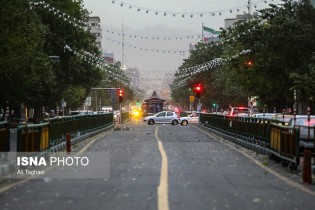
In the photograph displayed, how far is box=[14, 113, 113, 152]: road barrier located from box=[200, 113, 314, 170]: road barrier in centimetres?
706

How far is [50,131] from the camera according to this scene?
22078mm

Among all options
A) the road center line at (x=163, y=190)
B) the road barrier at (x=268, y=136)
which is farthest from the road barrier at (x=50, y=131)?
the road barrier at (x=268, y=136)

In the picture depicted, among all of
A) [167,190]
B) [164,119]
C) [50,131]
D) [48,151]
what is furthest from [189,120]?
[167,190]

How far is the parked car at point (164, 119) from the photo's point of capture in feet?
238

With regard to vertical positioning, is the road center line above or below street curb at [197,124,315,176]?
below

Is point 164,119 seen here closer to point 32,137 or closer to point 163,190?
point 32,137

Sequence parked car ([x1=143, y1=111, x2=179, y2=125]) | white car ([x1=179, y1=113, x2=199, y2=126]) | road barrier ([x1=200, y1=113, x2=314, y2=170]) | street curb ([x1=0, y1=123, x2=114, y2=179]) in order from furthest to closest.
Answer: parked car ([x1=143, y1=111, x2=179, y2=125]), white car ([x1=179, y1=113, x2=199, y2=126]), road barrier ([x1=200, y1=113, x2=314, y2=170]), street curb ([x1=0, y1=123, x2=114, y2=179])

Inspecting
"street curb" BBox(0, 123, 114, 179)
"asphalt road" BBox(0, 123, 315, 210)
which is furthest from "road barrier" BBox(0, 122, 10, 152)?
"asphalt road" BBox(0, 123, 315, 210)

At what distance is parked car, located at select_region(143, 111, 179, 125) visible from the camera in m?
72.5

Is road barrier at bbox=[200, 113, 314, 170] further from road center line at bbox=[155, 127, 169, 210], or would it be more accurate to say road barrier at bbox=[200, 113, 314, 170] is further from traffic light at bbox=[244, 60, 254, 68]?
traffic light at bbox=[244, 60, 254, 68]

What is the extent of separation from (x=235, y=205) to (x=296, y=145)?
6.04 meters

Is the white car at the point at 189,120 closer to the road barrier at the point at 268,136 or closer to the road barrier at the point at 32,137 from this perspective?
the road barrier at the point at 268,136

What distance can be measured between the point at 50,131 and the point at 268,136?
753 centimetres

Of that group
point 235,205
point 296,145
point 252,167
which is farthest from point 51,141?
point 235,205
